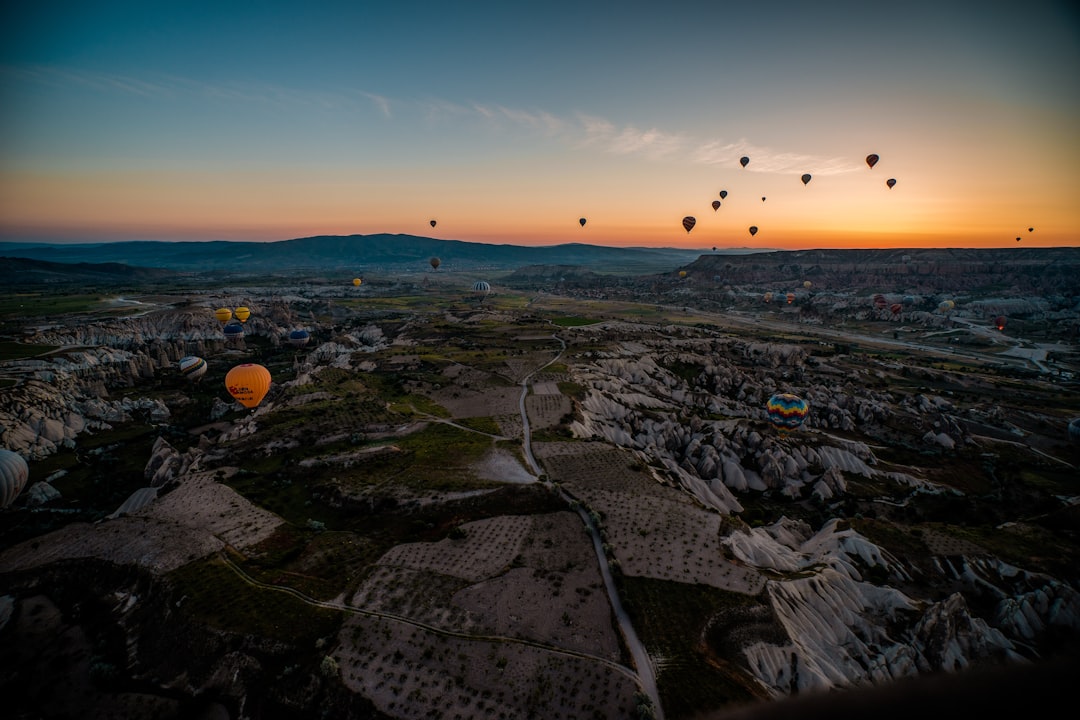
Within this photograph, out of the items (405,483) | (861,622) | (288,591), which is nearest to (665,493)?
(861,622)

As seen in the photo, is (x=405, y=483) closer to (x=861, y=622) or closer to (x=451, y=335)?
(x=861, y=622)

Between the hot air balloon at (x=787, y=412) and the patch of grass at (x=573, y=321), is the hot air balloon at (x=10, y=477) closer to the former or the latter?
the hot air balloon at (x=787, y=412)

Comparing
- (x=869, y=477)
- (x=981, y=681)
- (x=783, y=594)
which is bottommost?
(x=869, y=477)

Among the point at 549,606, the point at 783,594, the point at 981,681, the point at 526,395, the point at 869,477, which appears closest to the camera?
the point at 981,681

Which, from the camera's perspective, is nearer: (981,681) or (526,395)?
(981,681)

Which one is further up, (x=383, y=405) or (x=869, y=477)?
(x=383, y=405)

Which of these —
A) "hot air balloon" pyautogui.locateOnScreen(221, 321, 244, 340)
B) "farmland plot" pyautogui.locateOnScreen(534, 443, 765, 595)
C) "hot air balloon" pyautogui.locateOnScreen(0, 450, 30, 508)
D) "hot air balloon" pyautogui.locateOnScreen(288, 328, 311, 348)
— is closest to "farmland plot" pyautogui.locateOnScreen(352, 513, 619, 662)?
"farmland plot" pyautogui.locateOnScreen(534, 443, 765, 595)

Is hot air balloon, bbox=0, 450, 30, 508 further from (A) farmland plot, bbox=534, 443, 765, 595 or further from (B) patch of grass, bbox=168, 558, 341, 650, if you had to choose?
(A) farmland plot, bbox=534, 443, 765, 595

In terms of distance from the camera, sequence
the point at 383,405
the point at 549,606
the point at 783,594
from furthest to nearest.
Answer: the point at 383,405 < the point at 783,594 < the point at 549,606
